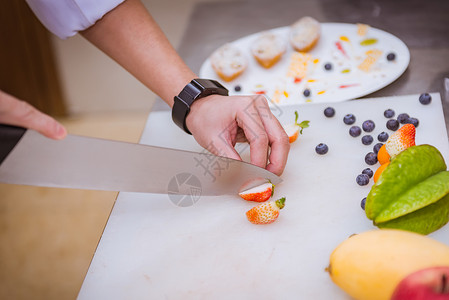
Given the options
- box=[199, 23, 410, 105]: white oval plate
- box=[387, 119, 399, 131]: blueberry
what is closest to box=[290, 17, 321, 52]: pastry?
box=[199, 23, 410, 105]: white oval plate

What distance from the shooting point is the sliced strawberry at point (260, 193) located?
937mm

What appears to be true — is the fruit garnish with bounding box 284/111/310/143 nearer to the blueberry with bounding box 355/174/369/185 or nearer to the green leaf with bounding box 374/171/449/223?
the blueberry with bounding box 355/174/369/185

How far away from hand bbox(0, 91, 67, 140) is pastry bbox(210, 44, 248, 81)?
0.73 m

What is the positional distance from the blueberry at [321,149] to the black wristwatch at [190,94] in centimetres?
24

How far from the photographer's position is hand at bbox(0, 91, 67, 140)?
60 centimetres

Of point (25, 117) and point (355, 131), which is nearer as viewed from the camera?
point (25, 117)

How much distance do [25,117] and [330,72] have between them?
89 cm

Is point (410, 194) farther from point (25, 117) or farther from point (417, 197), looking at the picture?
point (25, 117)

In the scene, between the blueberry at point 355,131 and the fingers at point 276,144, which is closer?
the fingers at point 276,144

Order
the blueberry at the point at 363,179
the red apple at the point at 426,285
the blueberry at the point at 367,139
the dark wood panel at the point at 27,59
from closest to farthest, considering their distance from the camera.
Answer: the red apple at the point at 426,285 < the blueberry at the point at 363,179 < the blueberry at the point at 367,139 < the dark wood panel at the point at 27,59

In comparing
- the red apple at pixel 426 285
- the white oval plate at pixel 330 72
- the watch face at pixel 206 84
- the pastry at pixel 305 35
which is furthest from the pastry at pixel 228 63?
the red apple at pixel 426 285

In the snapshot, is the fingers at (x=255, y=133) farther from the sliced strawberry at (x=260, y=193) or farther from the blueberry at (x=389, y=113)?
the blueberry at (x=389, y=113)

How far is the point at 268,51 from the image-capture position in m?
1.36

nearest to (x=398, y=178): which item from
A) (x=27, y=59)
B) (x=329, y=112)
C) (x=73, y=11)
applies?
(x=329, y=112)
